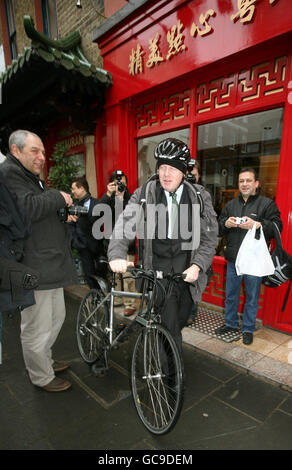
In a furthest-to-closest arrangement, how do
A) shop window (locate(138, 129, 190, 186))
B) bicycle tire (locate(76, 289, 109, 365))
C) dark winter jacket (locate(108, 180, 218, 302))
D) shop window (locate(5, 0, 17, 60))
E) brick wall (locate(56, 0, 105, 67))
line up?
shop window (locate(5, 0, 17, 60)) → brick wall (locate(56, 0, 105, 67)) → shop window (locate(138, 129, 190, 186)) → bicycle tire (locate(76, 289, 109, 365)) → dark winter jacket (locate(108, 180, 218, 302))

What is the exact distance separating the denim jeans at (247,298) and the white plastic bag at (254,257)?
0.68 feet

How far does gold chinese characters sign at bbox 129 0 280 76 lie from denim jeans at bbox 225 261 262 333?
3.22 m

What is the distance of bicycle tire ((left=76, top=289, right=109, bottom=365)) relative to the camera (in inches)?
107

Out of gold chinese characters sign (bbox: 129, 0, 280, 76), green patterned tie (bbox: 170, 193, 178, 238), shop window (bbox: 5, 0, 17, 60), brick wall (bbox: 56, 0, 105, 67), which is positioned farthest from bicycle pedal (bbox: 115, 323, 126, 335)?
shop window (bbox: 5, 0, 17, 60)

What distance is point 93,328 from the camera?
9.43 ft

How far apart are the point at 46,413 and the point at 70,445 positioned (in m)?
0.45

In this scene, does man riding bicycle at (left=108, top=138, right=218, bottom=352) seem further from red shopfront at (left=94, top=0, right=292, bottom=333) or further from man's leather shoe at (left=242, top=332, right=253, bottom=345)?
red shopfront at (left=94, top=0, right=292, bottom=333)

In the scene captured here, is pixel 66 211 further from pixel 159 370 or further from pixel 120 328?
pixel 159 370

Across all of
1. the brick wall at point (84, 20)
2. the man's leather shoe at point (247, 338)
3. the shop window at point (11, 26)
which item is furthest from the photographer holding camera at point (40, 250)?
the shop window at point (11, 26)

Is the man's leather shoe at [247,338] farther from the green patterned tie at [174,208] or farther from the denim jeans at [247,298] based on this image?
the green patterned tie at [174,208]

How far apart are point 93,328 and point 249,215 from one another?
2.35 metres

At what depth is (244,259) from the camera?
315 centimetres

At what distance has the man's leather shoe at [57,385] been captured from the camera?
2.54 metres

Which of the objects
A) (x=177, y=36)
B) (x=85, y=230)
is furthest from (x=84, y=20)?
(x=85, y=230)
